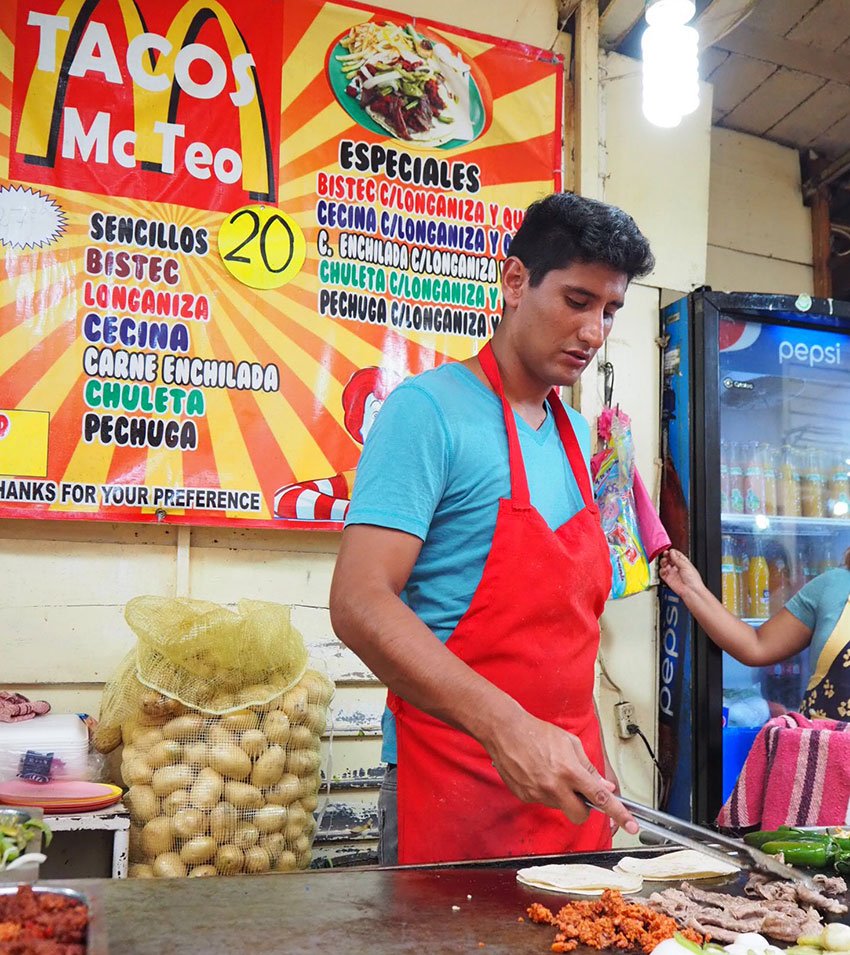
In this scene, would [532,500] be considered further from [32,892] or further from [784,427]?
[784,427]

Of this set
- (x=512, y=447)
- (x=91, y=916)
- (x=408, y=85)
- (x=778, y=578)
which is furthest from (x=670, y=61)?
(x=91, y=916)

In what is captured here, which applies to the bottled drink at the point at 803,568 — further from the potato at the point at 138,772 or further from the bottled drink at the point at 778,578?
the potato at the point at 138,772

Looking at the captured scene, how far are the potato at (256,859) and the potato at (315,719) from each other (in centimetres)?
34

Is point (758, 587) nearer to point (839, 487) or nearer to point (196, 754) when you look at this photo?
point (839, 487)

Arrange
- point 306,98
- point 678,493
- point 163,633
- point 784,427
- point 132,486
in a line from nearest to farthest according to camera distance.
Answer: point 163,633 → point 132,486 → point 306,98 → point 678,493 → point 784,427

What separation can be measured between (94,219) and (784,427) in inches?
105

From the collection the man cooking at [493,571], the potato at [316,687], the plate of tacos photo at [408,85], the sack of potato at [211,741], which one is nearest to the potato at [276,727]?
the sack of potato at [211,741]

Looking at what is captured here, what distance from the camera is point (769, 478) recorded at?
363cm

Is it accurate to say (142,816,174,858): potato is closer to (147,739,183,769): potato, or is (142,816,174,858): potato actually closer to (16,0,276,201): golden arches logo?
(147,739,183,769): potato

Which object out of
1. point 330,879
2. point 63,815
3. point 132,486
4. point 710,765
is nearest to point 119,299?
point 132,486

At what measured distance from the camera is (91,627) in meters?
2.80

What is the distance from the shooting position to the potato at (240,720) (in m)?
2.46

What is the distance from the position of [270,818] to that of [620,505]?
4.86 feet

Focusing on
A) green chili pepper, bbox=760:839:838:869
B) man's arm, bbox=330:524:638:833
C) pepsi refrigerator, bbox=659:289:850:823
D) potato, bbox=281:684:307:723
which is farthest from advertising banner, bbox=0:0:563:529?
green chili pepper, bbox=760:839:838:869
